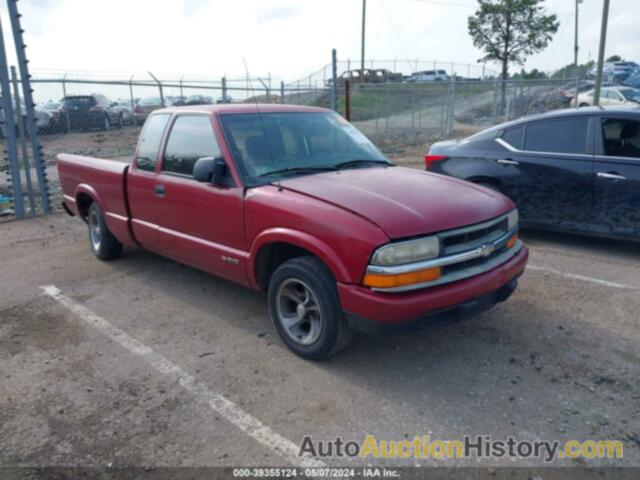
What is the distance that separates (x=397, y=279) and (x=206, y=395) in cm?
143

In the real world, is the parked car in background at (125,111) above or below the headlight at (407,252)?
above

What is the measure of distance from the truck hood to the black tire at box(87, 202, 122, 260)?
2.91 meters

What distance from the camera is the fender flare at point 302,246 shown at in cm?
332

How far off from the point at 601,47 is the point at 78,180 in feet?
47.6

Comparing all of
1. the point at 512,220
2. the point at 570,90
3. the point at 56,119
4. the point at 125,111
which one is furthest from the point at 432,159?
the point at 570,90

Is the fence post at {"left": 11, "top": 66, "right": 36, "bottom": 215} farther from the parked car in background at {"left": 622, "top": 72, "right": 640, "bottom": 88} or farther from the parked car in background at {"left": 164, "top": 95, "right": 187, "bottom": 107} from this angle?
the parked car in background at {"left": 622, "top": 72, "right": 640, "bottom": 88}

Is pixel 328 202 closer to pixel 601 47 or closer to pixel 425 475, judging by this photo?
pixel 425 475

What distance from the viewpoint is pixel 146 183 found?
4941 mm

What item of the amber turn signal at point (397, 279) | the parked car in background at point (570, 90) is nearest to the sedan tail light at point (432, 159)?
the amber turn signal at point (397, 279)

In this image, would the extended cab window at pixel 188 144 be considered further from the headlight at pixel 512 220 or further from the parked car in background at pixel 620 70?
the parked car in background at pixel 620 70

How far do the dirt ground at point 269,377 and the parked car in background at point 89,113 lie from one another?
42.0 feet

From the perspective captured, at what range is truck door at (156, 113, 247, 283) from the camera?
4090 mm

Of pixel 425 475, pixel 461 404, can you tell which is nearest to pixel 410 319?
pixel 461 404

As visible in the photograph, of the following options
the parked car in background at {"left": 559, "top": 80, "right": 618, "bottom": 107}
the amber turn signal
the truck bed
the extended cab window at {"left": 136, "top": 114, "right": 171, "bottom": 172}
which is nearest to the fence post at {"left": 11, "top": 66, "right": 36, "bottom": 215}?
the truck bed
